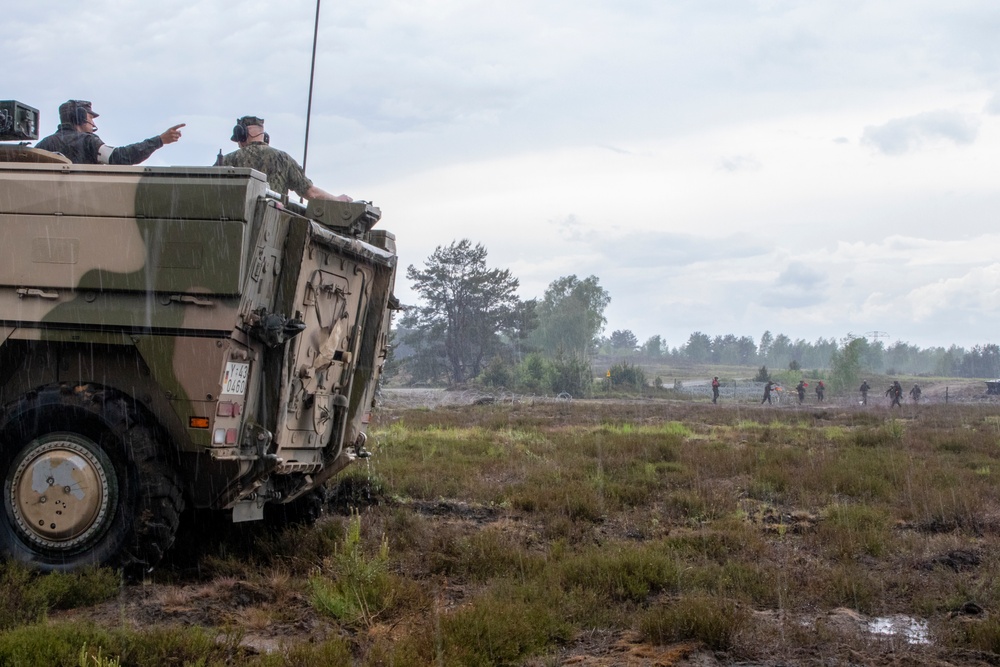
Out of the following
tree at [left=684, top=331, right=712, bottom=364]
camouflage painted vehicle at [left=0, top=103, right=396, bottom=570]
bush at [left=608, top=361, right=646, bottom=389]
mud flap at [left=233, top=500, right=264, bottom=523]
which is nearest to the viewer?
→ camouflage painted vehicle at [left=0, top=103, right=396, bottom=570]

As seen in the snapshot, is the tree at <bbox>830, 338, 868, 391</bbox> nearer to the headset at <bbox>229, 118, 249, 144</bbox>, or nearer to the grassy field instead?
the grassy field

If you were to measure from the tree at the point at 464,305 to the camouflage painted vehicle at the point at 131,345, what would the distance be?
202 ft

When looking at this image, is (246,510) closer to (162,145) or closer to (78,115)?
(162,145)

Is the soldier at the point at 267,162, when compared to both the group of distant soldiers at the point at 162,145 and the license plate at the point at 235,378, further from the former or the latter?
the license plate at the point at 235,378

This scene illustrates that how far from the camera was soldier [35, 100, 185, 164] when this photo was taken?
26.4 ft

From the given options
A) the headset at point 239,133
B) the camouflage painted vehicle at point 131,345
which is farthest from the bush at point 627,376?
the camouflage painted vehicle at point 131,345

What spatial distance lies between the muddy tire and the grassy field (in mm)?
287

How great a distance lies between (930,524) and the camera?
34.0 ft

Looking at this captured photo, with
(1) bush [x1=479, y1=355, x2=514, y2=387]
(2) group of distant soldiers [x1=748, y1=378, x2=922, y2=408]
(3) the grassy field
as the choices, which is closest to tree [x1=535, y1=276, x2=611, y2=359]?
(1) bush [x1=479, y1=355, x2=514, y2=387]

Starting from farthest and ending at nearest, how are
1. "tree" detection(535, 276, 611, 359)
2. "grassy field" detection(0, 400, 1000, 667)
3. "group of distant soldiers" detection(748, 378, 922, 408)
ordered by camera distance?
"tree" detection(535, 276, 611, 359), "group of distant soldiers" detection(748, 378, 922, 408), "grassy field" detection(0, 400, 1000, 667)

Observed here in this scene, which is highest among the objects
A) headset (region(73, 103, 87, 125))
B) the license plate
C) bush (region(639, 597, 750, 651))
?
headset (region(73, 103, 87, 125))

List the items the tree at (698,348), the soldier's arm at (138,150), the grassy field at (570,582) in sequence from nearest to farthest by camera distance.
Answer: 1. the grassy field at (570,582)
2. the soldier's arm at (138,150)
3. the tree at (698,348)

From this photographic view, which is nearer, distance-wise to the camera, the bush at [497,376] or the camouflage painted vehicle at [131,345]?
the camouflage painted vehicle at [131,345]

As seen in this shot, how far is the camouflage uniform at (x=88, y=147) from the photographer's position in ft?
26.5
